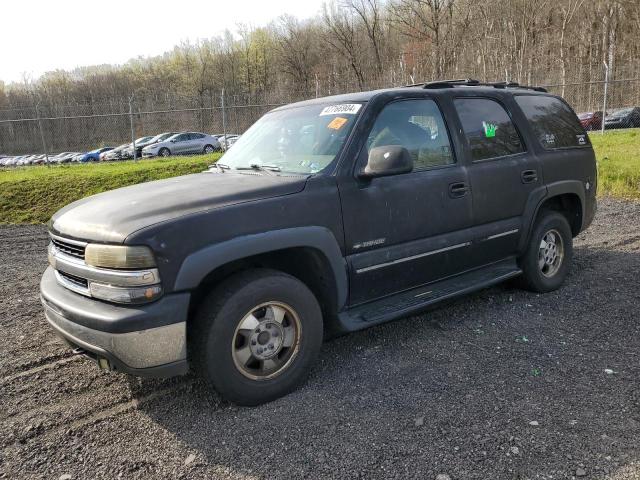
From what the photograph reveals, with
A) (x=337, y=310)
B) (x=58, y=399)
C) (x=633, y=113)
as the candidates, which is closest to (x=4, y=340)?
(x=58, y=399)

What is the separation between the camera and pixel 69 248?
3129 mm

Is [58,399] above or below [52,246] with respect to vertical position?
below

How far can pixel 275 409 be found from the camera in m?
3.10

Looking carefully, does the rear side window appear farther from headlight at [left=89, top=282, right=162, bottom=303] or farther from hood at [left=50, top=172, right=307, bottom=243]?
headlight at [left=89, top=282, right=162, bottom=303]

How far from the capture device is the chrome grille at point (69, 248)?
3.00 metres

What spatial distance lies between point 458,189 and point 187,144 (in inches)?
1014

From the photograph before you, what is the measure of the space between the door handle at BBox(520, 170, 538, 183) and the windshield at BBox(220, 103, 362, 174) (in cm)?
182

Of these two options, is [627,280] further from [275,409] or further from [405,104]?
[275,409]

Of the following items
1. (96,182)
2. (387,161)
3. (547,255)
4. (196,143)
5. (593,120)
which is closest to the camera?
(387,161)

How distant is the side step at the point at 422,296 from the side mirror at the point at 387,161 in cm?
96

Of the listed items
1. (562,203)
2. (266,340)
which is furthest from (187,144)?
(266,340)

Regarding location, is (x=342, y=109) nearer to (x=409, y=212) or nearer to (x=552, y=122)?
(x=409, y=212)

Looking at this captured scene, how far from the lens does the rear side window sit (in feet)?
16.0

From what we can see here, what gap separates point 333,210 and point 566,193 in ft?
9.65
